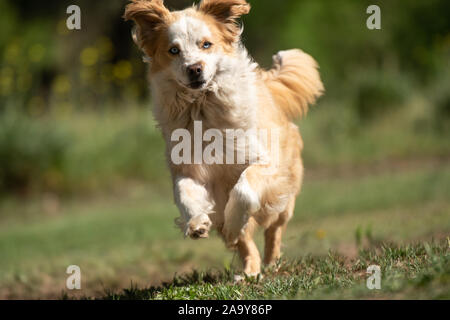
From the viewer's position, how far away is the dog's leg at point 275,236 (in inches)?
269

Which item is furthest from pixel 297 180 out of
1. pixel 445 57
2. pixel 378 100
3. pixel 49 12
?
pixel 49 12

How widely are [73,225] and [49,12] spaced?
15.3 m

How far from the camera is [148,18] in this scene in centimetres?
566

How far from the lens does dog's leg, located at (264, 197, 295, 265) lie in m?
6.84

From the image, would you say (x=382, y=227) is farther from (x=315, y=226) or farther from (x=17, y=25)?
(x=17, y=25)

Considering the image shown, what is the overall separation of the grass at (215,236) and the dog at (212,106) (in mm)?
586

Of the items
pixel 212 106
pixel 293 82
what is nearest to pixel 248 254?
pixel 212 106

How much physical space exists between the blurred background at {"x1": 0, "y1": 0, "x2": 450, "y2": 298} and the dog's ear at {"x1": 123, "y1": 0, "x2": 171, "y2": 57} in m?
1.72
